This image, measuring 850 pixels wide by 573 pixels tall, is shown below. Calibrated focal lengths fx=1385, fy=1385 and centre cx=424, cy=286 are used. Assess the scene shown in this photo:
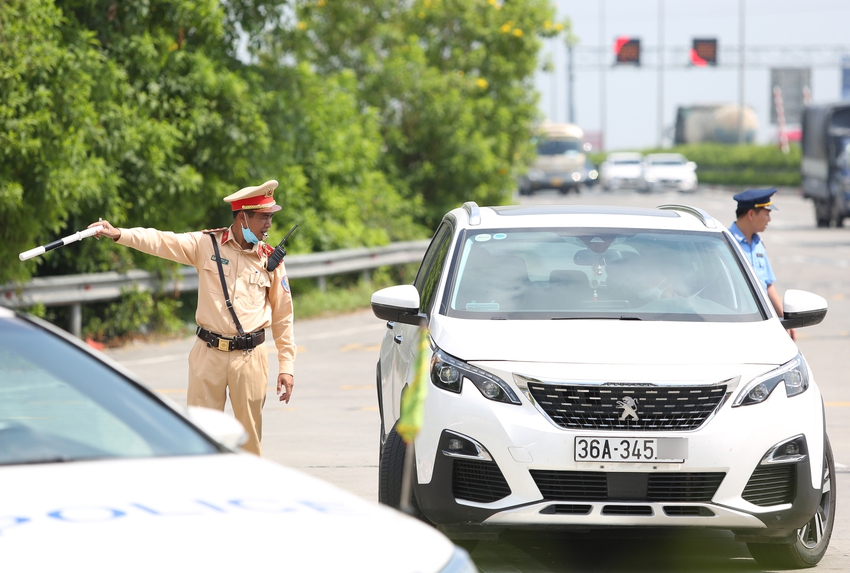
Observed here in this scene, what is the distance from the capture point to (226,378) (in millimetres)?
6664

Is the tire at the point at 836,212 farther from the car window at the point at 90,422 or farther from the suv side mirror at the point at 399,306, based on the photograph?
Result: the car window at the point at 90,422

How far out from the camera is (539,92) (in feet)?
92.7

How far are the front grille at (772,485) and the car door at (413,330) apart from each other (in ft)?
5.00

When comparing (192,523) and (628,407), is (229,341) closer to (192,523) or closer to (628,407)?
(628,407)

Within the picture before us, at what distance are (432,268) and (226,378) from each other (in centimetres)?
133

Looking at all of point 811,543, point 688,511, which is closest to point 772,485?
point 688,511

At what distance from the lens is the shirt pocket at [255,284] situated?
6.67 m

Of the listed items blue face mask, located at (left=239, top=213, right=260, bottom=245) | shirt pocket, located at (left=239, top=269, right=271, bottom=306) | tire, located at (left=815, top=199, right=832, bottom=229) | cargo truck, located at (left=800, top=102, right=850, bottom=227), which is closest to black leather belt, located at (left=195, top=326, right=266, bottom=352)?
shirt pocket, located at (left=239, top=269, right=271, bottom=306)

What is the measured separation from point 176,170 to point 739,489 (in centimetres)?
1158

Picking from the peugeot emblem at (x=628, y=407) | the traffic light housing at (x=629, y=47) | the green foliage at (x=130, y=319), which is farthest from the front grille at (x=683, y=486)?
the traffic light housing at (x=629, y=47)

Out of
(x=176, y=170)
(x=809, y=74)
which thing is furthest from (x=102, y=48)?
(x=809, y=74)

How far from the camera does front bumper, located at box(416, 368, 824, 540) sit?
5.59 metres

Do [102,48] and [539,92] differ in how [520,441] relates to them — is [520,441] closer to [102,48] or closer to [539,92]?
[102,48]

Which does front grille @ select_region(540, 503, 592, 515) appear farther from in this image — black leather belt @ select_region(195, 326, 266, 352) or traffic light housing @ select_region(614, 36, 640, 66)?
traffic light housing @ select_region(614, 36, 640, 66)
